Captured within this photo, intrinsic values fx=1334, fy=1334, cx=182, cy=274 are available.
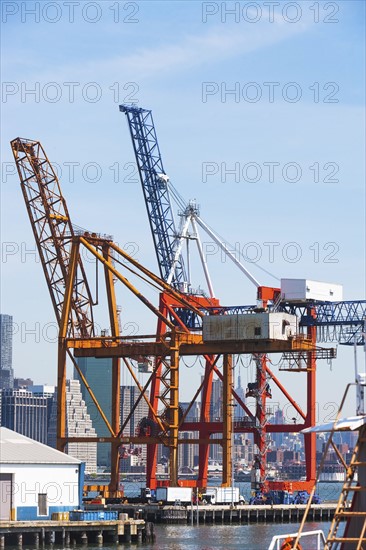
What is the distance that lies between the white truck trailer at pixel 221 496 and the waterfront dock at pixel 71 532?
75.5ft

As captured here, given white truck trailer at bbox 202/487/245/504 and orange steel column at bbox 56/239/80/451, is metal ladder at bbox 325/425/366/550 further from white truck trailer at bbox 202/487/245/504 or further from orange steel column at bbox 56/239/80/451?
orange steel column at bbox 56/239/80/451

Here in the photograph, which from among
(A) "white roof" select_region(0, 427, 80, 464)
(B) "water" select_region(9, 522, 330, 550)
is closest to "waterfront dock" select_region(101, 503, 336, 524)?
(B) "water" select_region(9, 522, 330, 550)

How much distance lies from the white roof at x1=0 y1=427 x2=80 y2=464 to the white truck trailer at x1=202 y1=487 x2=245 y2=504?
25.0m

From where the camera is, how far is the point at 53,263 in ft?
336

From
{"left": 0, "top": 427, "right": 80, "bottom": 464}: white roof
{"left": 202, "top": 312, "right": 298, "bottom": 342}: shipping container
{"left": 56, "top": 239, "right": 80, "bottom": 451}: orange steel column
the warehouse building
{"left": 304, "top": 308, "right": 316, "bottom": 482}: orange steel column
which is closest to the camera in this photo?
the warehouse building

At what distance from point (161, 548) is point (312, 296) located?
38.9 metres

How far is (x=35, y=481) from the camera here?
70438 millimetres

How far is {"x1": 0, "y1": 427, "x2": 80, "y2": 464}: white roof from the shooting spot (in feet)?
229

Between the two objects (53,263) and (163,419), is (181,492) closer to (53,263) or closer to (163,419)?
(163,419)

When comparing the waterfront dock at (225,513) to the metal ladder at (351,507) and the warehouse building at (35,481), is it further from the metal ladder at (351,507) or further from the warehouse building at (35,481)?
the metal ladder at (351,507)

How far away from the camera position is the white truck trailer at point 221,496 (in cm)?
9769

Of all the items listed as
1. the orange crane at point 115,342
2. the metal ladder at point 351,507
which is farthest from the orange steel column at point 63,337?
the metal ladder at point 351,507

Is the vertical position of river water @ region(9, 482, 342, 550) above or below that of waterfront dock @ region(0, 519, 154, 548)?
below

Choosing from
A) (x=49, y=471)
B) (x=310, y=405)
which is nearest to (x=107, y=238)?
(x=310, y=405)
